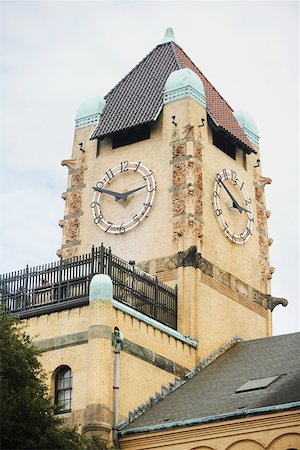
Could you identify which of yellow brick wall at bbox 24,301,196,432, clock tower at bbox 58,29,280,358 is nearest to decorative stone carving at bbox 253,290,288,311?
clock tower at bbox 58,29,280,358

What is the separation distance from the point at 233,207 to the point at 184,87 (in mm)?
6746

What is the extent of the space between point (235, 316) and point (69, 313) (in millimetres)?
11985

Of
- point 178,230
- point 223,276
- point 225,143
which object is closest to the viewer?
point 178,230

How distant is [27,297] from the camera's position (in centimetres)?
5462

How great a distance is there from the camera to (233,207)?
209 ft

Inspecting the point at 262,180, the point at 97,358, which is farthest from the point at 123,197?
the point at 97,358

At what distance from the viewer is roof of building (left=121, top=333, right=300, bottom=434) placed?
47.0 metres

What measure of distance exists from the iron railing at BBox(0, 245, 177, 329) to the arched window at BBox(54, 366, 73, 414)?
279 centimetres

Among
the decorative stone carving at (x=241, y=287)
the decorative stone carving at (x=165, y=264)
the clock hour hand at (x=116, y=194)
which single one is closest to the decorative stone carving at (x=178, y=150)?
the clock hour hand at (x=116, y=194)

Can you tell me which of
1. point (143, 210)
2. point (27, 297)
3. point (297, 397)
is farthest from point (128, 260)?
point (297, 397)

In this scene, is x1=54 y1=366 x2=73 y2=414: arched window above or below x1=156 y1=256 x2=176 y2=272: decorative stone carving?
below

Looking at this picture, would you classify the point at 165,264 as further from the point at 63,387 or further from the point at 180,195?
the point at 63,387

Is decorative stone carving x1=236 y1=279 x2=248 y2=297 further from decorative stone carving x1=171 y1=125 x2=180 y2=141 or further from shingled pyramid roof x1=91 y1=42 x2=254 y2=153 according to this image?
shingled pyramid roof x1=91 y1=42 x2=254 y2=153

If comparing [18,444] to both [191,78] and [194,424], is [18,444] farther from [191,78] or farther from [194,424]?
[191,78]
